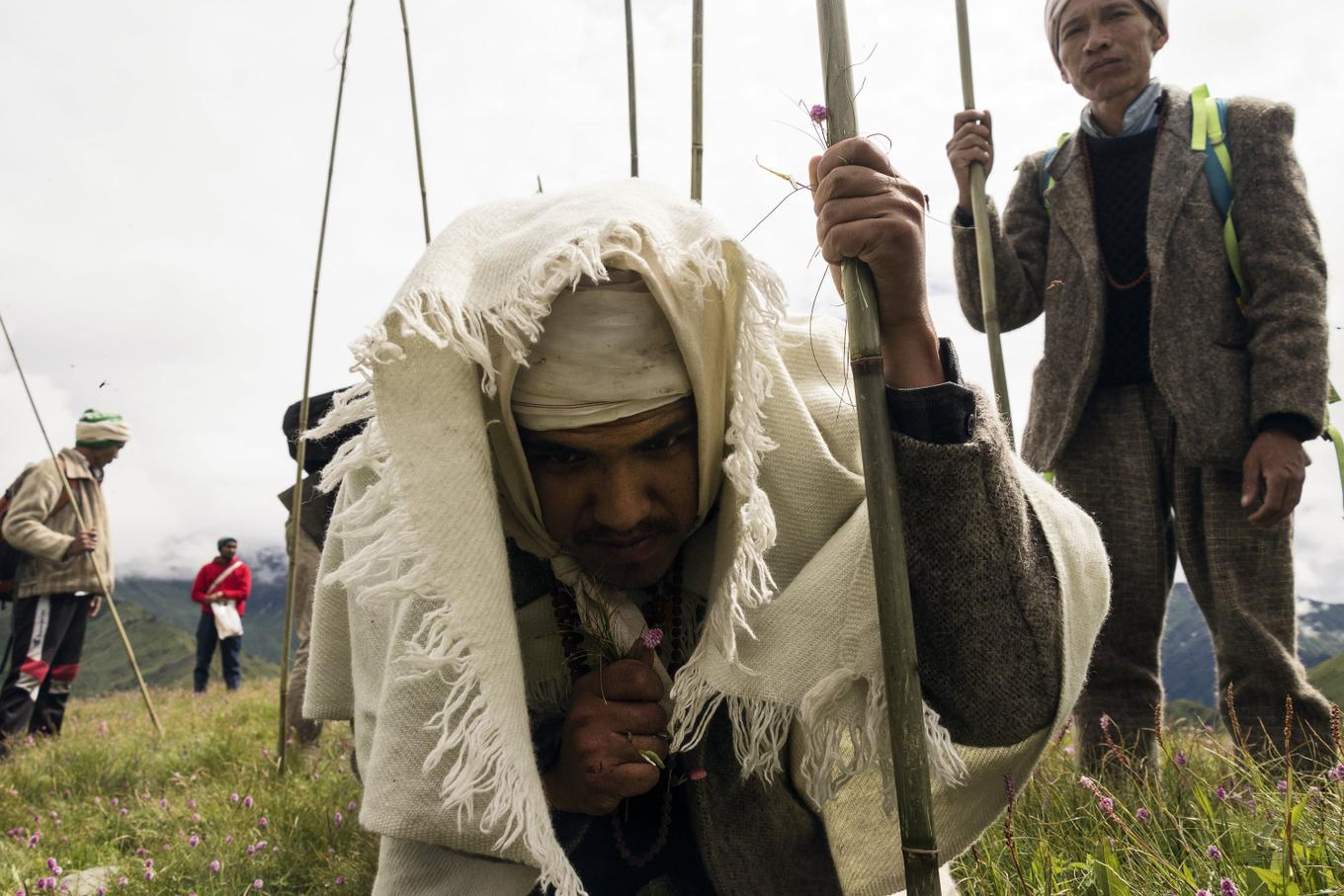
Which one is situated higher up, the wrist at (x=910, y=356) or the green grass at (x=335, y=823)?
the wrist at (x=910, y=356)

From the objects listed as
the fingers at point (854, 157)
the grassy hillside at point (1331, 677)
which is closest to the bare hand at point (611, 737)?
the fingers at point (854, 157)

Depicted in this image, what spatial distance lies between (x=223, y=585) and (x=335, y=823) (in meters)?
8.91

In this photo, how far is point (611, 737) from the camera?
1.50 metres

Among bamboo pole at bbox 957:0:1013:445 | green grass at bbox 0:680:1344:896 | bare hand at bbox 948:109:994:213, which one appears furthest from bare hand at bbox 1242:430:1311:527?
bare hand at bbox 948:109:994:213

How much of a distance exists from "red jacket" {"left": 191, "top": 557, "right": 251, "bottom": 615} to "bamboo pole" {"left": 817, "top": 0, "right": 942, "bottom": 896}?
1097 cm

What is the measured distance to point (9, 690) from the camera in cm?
552

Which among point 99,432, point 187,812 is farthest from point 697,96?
point 99,432

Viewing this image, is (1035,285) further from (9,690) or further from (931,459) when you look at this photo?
(9,690)

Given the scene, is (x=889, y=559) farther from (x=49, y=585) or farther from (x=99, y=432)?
(x=99, y=432)

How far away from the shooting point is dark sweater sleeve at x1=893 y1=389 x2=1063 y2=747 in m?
1.23

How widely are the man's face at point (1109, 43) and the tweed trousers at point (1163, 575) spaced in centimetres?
87

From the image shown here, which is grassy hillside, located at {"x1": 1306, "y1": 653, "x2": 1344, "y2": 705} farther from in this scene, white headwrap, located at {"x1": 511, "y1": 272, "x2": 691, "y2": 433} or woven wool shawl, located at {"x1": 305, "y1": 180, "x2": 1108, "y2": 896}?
white headwrap, located at {"x1": 511, "y1": 272, "x2": 691, "y2": 433}

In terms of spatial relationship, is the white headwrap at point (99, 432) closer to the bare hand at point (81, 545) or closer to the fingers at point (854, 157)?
the bare hand at point (81, 545)

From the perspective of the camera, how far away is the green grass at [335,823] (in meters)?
1.50
